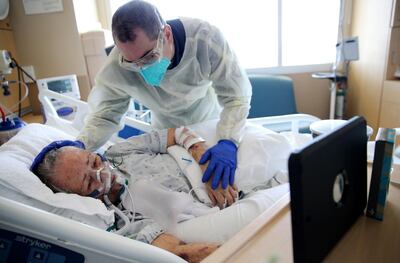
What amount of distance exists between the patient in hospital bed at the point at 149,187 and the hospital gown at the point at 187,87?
17 cm

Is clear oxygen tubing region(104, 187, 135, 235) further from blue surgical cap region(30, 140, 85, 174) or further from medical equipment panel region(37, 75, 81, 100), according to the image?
medical equipment panel region(37, 75, 81, 100)

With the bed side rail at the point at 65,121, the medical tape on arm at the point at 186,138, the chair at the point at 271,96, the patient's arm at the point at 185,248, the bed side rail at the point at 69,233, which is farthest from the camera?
the chair at the point at 271,96

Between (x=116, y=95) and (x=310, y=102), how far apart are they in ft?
7.25

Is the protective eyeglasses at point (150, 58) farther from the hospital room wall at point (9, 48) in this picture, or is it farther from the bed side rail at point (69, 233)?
the hospital room wall at point (9, 48)

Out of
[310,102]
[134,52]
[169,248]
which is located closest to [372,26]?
[310,102]

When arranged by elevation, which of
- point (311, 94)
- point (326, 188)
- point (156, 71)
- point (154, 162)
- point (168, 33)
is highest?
point (168, 33)

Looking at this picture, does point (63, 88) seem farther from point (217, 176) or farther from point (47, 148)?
point (217, 176)

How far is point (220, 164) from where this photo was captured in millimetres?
1019

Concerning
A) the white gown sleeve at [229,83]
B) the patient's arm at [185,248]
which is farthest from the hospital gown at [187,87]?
the patient's arm at [185,248]

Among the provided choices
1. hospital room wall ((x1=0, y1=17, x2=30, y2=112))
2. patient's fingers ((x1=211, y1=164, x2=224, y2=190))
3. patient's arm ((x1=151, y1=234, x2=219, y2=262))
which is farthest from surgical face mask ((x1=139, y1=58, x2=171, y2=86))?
hospital room wall ((x1=0, y1=17, x2=30, y2=112))

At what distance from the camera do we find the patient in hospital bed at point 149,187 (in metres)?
0.87

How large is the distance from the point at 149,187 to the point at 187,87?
50 centimetres

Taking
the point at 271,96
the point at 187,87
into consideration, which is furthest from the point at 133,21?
the point at 271,96

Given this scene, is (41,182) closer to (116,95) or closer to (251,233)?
(116,95)
